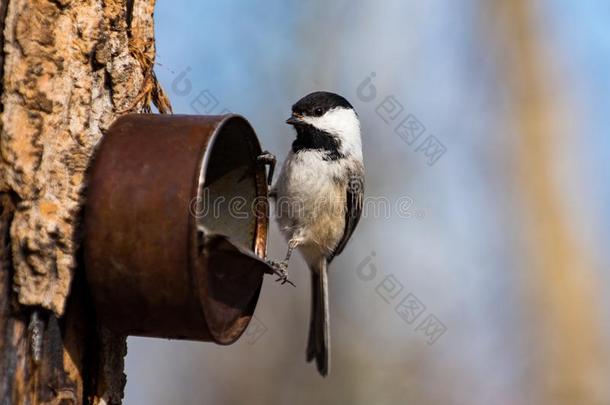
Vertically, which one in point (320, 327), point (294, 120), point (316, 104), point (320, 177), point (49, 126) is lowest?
point (320, 327)

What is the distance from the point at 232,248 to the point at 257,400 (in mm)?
3964

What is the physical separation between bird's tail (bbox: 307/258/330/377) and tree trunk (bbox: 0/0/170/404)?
86.9 inches

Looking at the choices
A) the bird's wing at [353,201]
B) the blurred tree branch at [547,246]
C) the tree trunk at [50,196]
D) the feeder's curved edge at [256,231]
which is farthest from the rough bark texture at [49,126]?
the blurred tree branch at [547,246]

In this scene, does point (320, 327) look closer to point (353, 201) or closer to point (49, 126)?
point (353, 201)

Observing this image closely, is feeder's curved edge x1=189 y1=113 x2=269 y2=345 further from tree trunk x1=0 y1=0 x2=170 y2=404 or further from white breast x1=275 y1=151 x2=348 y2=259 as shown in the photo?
white breast x1=275 y1=151 x2=348 y2=259

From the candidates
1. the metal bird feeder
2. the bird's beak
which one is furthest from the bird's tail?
the metal bird feeder

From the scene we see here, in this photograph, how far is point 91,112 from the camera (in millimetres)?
2074

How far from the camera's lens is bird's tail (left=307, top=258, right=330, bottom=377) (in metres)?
4.24

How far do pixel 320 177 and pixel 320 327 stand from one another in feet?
3.27

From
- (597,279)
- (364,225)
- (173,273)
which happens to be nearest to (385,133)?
(364,225)

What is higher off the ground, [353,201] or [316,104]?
[316,104]

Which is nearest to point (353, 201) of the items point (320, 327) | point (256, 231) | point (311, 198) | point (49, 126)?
point (311, 198)

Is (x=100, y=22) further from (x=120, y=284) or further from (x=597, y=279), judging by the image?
(x=597, y=279)

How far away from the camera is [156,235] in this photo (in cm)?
173
